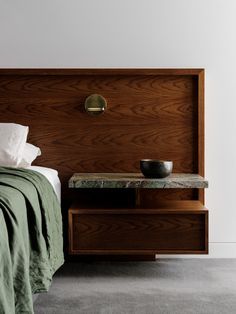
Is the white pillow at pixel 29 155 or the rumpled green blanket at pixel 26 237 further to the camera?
the white pillow at pixel 29 155

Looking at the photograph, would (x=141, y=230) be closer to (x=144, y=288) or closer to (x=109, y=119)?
(x=144, y=288)

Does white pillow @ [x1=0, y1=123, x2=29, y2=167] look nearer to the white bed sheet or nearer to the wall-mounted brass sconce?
the white bed sheet

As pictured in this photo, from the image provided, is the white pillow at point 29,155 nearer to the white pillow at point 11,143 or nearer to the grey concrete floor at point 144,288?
the white pillow at point 11,143

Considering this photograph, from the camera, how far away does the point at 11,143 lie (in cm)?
279

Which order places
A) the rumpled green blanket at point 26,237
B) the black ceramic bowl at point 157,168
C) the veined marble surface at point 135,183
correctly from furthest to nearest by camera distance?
the black ceramic bowl at point 157,168
the veined marble surface at point 135,183
the rumpled green blanket at point 26,237

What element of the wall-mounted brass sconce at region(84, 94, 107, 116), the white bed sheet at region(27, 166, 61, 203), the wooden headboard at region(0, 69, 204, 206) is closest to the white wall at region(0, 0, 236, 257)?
the wooden headboard at region(0, 69, 204, 206)

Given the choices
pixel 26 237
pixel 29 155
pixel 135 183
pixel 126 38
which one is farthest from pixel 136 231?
pixel 126 38

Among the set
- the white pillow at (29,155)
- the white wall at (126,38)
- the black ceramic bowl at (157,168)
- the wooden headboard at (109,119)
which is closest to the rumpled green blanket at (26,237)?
the white pillow at (29,155)

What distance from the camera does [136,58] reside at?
317 centimetres

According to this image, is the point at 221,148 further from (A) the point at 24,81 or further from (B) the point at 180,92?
(A) the point at 24,81

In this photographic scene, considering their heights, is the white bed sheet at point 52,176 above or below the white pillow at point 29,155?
below

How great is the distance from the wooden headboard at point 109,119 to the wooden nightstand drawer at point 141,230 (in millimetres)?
447

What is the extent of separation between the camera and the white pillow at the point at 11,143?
2727mm

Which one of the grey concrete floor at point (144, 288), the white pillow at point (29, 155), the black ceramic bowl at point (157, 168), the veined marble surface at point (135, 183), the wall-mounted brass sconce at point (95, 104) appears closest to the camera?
the grey concrete floor at point (144, 288)
